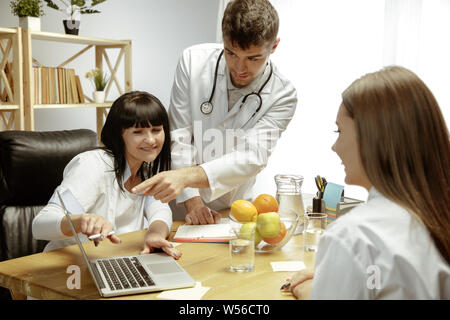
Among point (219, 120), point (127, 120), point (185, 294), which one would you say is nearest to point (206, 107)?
point (219, 120)

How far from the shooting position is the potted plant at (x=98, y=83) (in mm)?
3496

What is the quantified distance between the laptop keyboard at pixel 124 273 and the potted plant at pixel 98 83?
96.9 inches

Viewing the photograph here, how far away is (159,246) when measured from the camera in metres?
1.36

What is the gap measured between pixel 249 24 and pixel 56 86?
6.82 feet

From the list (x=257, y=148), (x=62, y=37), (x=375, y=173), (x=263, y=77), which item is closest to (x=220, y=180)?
(x=257, y=148)

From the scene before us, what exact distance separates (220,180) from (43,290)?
81cm

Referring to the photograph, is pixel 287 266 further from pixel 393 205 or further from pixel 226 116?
pixel 226 116

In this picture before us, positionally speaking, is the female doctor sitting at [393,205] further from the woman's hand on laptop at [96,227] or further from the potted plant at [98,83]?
the potted plant at [98,83]

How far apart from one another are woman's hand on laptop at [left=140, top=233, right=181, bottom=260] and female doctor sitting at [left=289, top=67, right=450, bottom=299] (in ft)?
1.85

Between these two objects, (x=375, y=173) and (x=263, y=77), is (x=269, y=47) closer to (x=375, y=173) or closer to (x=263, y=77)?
→ (x=263, y=77)

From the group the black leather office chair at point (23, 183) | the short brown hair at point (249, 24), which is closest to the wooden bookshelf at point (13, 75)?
the black leather office chair at point (23, 183)

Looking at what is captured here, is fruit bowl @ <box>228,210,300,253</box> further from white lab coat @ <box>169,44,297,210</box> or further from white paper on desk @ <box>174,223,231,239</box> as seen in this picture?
white lab coat @ <box>169,44,297,210</box>

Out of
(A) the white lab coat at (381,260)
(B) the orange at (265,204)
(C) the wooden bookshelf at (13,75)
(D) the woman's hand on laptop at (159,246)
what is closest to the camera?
(A) the white lab coat at (381,260)

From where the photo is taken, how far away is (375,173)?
2.85ft
